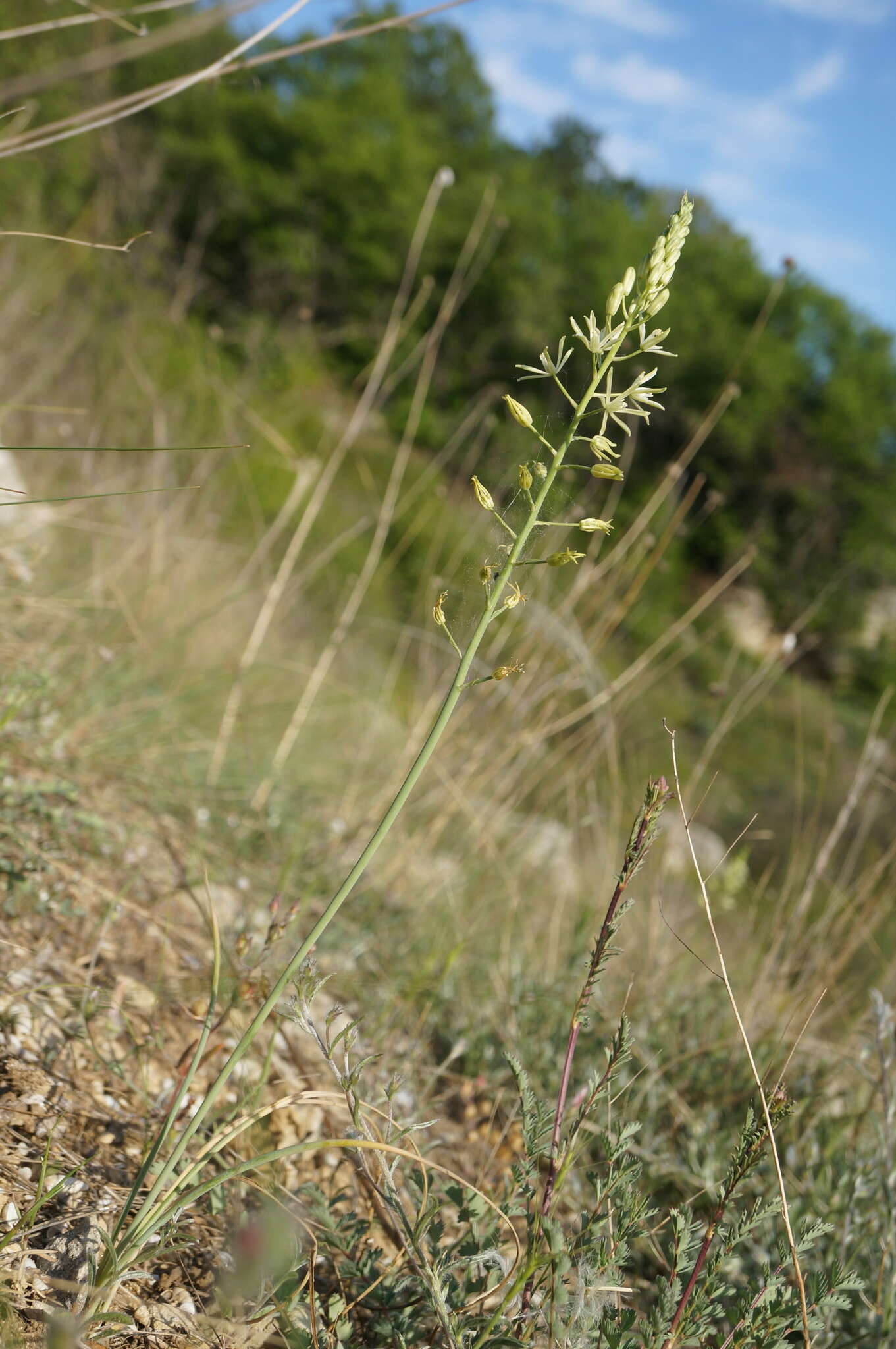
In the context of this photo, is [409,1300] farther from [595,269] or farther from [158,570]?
[595,269]

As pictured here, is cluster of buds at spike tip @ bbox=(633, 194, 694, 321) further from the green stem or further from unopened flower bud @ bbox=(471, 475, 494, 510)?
unopened flower bud @ bbox=(471, 475, 494, 510)

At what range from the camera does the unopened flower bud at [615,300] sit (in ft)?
2.93

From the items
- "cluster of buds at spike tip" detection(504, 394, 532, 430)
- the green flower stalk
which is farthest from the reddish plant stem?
"cluster of buds at spike tip" detection(504, 394, 532, 430)

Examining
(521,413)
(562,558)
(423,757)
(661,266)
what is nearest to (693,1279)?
(423,757)

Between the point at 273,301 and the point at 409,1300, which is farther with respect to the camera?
the point at 273,301

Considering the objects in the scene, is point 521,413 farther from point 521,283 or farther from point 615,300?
point 521,283

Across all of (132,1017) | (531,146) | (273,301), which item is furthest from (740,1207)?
(531,146)

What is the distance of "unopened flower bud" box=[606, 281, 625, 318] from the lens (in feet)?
2.93

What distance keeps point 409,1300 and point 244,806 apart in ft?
4.61

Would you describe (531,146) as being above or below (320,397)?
above

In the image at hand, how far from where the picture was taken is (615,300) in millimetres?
898

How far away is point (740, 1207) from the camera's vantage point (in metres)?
1.65

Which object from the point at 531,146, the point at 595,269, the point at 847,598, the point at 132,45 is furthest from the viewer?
the point at 531,146

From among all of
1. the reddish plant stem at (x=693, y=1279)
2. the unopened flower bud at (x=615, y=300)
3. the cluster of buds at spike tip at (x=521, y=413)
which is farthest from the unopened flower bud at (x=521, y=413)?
the reddish plant stem at (x=693, y=1279)
